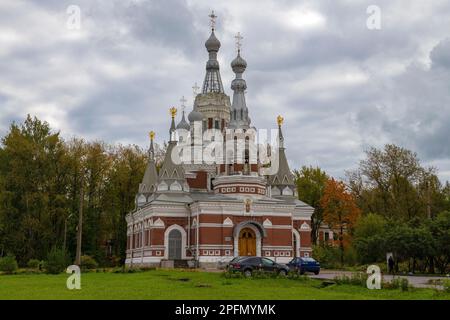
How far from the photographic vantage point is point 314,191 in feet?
211

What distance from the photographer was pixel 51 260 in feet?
104

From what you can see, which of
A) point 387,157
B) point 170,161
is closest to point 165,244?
point 170,161

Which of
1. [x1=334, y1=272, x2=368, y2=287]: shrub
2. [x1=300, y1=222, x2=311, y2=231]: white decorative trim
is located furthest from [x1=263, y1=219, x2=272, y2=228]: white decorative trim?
[x1=334, y1=272, x2=368, y2=287]: shrub

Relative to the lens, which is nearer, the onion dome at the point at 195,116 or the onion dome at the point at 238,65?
the onion dome at the point at 238,65

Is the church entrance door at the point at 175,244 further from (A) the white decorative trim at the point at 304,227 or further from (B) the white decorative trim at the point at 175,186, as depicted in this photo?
(A) the white decorative trim at the point at 304,227

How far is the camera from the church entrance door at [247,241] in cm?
4134

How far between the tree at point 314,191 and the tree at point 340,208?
4676 mm

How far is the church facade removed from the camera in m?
40.8

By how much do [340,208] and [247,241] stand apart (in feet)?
62.6

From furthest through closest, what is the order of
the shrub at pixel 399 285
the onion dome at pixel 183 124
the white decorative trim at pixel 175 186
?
the onion dome at pixel 183 124 → the white decorative trim at pixel 175 186 → the shrub at pixel 399 285

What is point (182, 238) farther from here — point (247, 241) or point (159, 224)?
point (247, 241)

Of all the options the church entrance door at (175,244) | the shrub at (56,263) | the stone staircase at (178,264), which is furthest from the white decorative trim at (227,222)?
the shrub at (56,263)

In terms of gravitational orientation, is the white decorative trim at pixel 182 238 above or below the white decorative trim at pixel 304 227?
below
